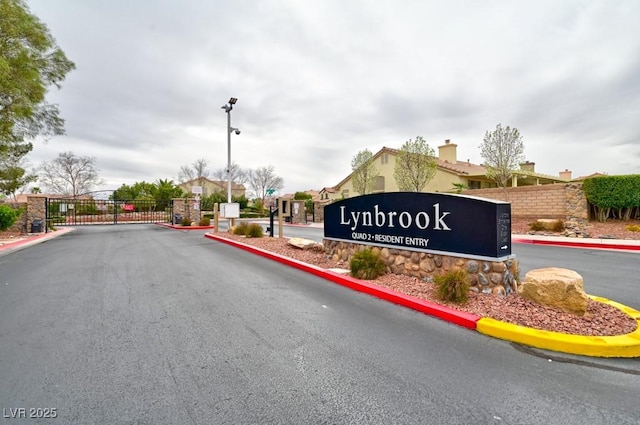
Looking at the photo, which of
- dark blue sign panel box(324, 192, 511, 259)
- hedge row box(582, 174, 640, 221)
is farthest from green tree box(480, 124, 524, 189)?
dark blue sign panel box(324, 192, 511, 259)

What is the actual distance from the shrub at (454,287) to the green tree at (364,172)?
94.7 feet

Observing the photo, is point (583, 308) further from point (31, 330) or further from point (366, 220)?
point (31, 330)

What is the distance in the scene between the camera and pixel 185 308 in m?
4.54

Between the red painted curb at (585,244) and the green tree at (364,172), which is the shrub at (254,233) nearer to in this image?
the red painted curb at (585,244)

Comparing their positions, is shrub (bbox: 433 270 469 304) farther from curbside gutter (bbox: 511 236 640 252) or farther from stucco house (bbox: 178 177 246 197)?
stucco house (bbox: 178 177 246 197)

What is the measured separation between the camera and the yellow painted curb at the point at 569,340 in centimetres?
308

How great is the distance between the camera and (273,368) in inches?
113

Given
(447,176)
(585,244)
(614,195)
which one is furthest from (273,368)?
(447,176)

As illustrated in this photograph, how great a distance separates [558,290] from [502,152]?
63.7ft

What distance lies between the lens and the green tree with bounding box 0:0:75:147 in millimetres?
13047

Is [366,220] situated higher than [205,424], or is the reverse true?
[366,220]

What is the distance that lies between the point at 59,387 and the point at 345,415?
2327 mm

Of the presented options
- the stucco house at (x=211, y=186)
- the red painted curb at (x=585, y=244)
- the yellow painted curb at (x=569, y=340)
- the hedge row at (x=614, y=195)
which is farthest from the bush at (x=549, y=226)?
the stucco house at (x=211, y=186)

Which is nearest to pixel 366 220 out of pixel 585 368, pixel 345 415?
pixel 585 368
